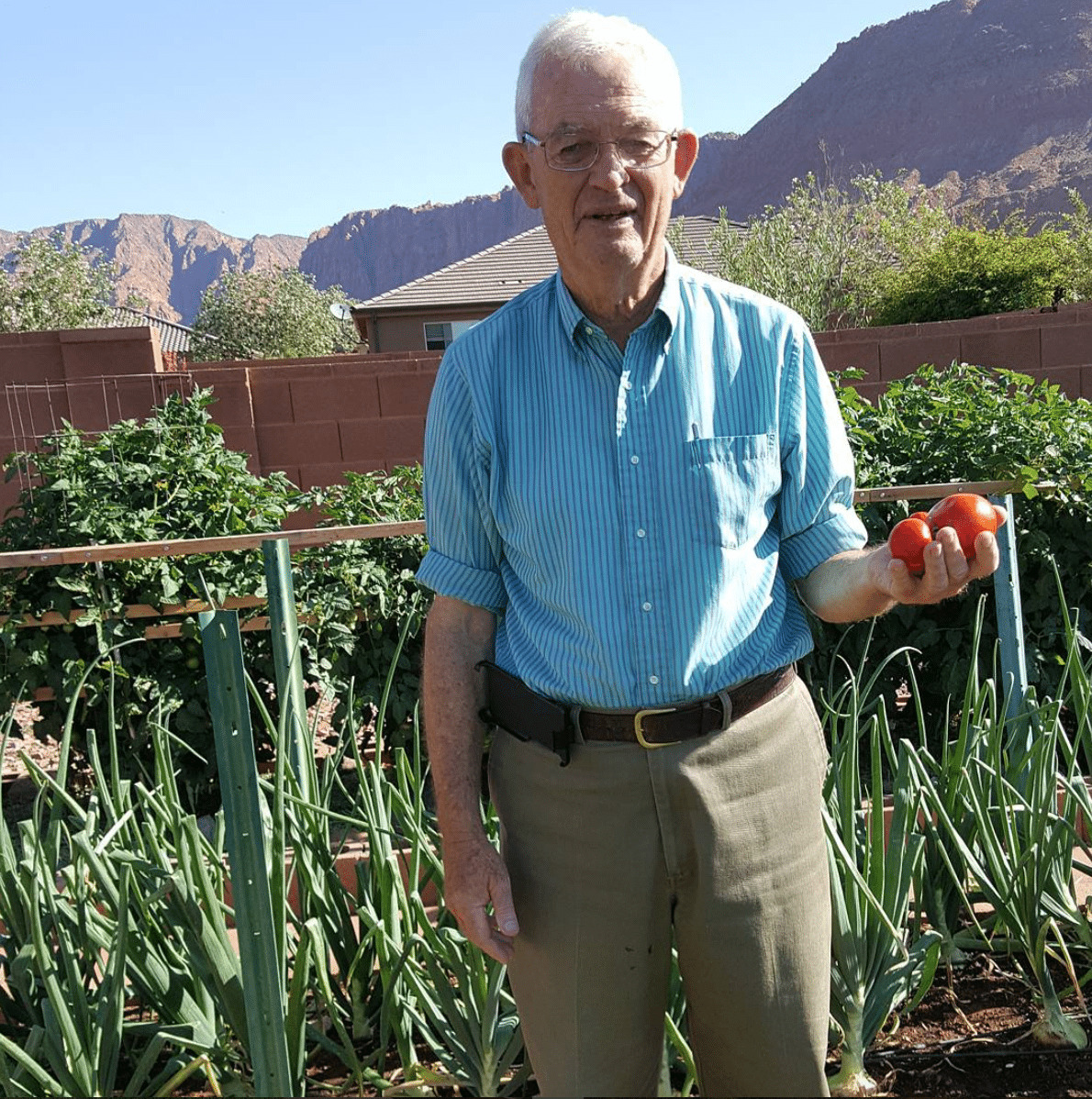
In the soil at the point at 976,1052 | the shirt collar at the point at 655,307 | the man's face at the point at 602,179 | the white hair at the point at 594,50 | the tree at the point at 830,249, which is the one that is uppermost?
the tree at the point at 830,249

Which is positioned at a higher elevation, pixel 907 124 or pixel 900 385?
pixel 907 124

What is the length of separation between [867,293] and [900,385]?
45.8 feet

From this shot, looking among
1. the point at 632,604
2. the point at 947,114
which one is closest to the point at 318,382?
the point at 632,604

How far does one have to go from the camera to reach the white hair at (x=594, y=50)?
4.48 ft

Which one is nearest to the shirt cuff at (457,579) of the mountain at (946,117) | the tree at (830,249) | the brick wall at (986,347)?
the brick wall at (986,347)

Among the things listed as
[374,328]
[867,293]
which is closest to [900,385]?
[867,293]

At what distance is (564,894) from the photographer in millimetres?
1478

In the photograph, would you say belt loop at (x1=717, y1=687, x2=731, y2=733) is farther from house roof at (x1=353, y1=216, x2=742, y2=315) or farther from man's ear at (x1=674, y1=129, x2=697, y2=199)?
house roof at (x1=353, y1=216, x2=742, y2=315)

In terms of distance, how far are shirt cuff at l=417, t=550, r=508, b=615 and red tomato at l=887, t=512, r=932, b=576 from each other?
0.53 metres

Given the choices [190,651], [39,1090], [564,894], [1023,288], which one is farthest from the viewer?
[1023,288]

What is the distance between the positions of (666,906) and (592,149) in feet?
3.08

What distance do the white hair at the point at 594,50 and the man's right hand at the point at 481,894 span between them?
913mm

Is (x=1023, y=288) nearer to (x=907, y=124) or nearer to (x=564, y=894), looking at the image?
(x=564, y=894)

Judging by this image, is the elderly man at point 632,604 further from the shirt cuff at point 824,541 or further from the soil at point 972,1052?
the soil at point 972,1052
